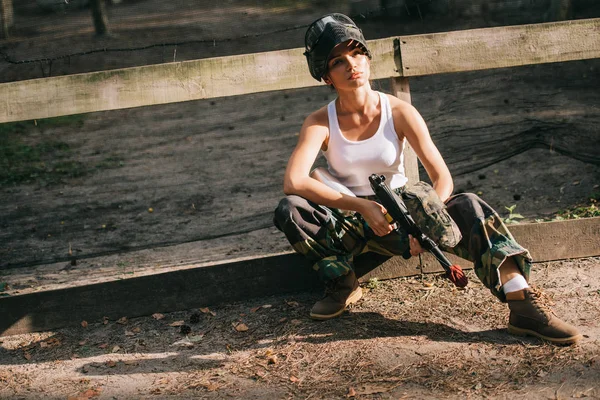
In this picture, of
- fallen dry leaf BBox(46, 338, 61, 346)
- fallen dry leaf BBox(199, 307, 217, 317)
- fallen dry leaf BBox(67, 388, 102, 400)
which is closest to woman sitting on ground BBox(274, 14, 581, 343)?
fallen dry leaf BBox(199, 307, 217, 317)

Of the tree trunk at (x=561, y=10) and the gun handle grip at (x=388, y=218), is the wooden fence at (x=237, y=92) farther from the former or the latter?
the tree trunk at (x=561, y=10)

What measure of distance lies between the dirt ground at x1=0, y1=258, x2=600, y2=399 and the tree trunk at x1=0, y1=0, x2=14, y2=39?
19.9ft

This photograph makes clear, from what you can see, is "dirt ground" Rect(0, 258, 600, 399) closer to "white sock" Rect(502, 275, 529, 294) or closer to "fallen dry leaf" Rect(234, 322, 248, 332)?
"fallen dry leaf" Rect(234, 322, 248, 332)

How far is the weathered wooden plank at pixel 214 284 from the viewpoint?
3930 mm

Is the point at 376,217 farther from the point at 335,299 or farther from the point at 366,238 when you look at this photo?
the point at 335,299

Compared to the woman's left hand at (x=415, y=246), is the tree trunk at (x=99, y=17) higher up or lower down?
higher up

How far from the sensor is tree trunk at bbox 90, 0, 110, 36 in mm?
9227

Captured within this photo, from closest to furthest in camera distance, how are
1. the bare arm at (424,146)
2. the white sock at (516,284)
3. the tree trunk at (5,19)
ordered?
1. the white sock at (516,284)
2. the bare arm at (424,146)
3. the tree trunk at (5,19)

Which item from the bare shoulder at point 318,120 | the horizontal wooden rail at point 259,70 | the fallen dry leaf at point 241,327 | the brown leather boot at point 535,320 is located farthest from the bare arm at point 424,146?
the fallen dry leaf at point 241,327

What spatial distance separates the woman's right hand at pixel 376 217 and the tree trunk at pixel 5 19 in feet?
22.9

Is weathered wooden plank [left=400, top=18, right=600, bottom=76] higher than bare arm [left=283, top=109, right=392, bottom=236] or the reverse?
higher

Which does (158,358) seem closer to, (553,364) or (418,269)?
(418,269)

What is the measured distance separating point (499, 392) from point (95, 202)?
4.45m

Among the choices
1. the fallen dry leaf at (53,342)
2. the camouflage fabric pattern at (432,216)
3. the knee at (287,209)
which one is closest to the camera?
the camouflage fabric pattern at (432,216)
